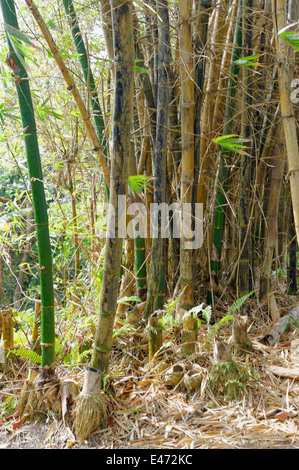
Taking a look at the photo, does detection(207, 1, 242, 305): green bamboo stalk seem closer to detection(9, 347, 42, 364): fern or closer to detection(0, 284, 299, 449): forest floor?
detection(0, 284, 299, 449): forest floor

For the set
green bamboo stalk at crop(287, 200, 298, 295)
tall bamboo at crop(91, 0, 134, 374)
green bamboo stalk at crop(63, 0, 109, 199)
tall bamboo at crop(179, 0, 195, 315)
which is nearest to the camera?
tall bamboo at crop(91, 0, 134, 374)

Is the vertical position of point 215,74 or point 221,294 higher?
point 215,74

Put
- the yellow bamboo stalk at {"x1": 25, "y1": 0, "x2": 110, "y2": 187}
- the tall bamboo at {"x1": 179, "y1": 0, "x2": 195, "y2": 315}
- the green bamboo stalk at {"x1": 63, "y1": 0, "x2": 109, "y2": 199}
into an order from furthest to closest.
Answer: the green bamboo stalk at {"x1": 63, "y1": 0, "x2": 109, "y2": 199} < the tall bamboo at {"x1": 179, "y1": 0, "x2": 195, "y2": 315} < the yellow bamboo stalk at {"x1": 25, "y1": 0, "x2": 110, "y2": 187}

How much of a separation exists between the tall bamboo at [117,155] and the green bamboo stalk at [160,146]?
1.55 ft

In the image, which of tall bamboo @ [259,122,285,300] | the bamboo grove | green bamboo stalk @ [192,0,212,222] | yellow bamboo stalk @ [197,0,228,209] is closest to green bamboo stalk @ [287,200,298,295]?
the bamboo grove

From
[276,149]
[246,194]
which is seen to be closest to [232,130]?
[276,149]

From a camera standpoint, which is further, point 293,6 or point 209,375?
point 293,6

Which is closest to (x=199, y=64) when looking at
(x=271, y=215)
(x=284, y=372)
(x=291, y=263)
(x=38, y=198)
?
(x=271, y=215)

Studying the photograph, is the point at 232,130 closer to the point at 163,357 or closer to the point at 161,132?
the point at 161,132

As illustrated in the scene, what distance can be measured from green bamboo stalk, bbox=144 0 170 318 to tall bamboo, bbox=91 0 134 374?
47cm

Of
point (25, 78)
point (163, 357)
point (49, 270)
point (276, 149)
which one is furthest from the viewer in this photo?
point (276, 149)

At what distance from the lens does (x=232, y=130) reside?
2.11 meters

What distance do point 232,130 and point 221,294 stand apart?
0.88 m

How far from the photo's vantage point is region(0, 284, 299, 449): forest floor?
125 cm
